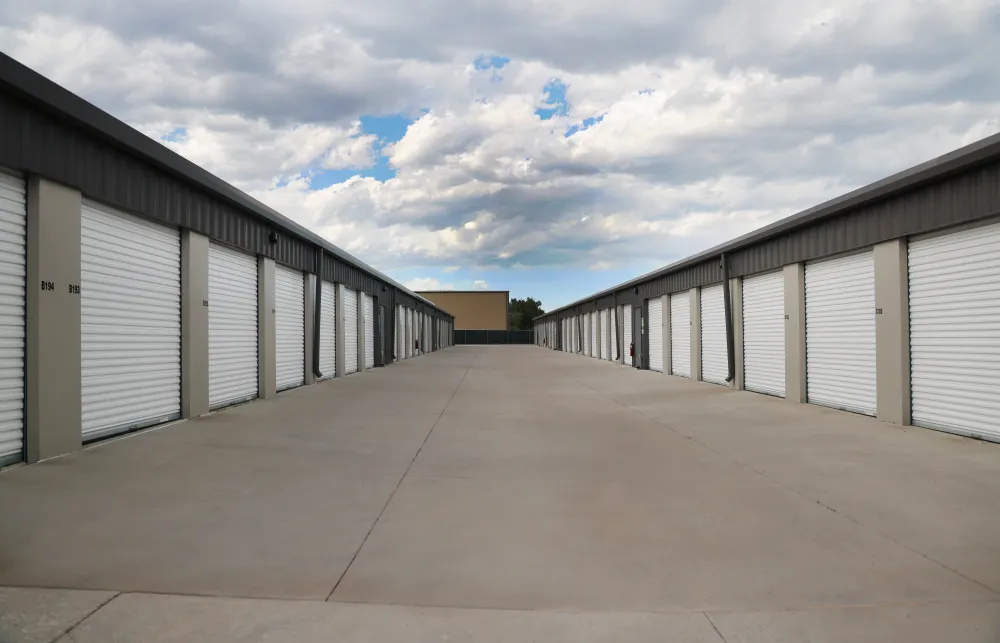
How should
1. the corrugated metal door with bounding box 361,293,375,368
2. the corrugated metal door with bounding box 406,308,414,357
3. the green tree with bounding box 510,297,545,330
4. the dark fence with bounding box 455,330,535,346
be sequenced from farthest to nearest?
the green tree with bounding box 510,297,545,330 < the dark fence with bounding box 455,330,535,346 < the corrugated metal door with bounding box 406,308,414,357 < the corrugated metal door with bounding box 361,293,375,368

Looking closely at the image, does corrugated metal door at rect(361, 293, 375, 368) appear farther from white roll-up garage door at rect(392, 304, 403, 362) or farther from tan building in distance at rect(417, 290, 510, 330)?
tan building in distance at rect(417, 290, 510, 330)

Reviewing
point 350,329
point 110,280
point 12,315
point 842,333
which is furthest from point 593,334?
point 12,315

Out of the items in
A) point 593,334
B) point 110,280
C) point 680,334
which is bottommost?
point 593,334

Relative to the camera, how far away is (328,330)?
18.5 meters

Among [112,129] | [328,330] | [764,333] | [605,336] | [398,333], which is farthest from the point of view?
[605,336]

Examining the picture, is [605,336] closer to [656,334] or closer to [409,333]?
[656,334]

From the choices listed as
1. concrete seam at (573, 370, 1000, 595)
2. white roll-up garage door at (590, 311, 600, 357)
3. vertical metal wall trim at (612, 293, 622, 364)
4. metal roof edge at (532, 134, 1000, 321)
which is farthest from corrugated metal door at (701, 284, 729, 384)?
white roll-up garage door at (590, 311, 600, 357)

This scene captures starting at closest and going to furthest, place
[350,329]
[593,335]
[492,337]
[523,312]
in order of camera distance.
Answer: [350,329] → [593,335] → [492,337] → [523,312]

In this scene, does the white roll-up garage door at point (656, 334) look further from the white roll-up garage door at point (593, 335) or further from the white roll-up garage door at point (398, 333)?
the white roll-up garage door at point (398, 333)

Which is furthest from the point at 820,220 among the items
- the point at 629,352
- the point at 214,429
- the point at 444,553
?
the point at 629,352

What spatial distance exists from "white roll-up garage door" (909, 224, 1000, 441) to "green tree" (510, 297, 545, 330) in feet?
328

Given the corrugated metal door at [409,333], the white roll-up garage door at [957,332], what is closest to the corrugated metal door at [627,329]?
the corrugated metal door at [409,333]

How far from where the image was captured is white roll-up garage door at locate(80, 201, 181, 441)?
748cm

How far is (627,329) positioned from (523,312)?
90834 mm
